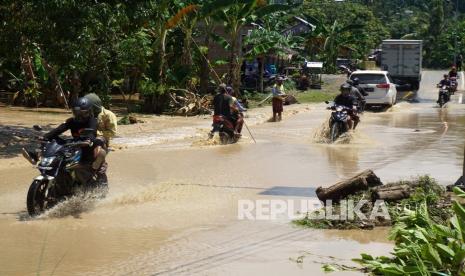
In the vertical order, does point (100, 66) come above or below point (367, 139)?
above

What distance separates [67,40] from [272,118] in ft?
31.8

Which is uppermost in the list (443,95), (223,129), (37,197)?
(37,197)

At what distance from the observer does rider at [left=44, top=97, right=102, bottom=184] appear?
8.83 metres

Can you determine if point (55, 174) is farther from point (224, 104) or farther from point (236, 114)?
point (236, 114)

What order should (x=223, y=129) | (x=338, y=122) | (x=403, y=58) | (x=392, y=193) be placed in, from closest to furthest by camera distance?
(x=392, y=193)
(x=338, y=122)
(x=223, y=129)
(x=403, y=58)

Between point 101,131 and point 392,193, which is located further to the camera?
point 101,131

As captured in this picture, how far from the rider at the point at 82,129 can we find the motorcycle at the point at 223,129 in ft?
24.5

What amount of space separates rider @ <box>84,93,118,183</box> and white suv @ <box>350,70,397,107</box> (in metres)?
17.7

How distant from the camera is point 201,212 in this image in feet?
29.2

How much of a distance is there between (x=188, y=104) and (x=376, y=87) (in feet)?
23.7

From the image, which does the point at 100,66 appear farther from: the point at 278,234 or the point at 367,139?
the point at 278,234

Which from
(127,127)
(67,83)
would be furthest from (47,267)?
(67,83)

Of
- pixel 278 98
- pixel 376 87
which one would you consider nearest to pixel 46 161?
pixel 278 98

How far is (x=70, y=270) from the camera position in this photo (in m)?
6.44
